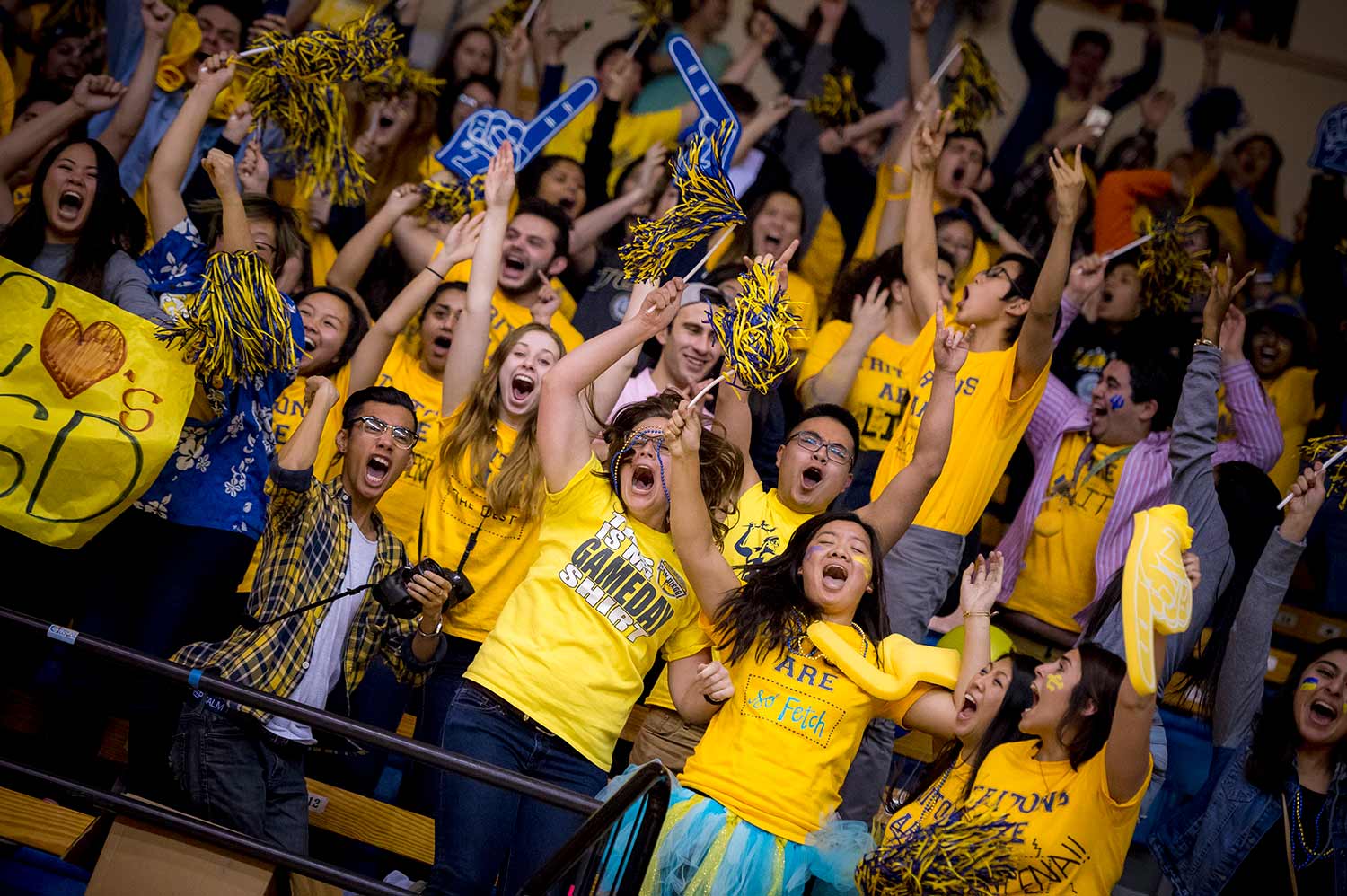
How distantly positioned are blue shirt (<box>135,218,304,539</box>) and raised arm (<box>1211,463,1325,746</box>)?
2971mm

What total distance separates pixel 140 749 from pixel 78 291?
48.7 inches

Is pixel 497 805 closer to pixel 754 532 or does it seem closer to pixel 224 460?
pixel 754 532

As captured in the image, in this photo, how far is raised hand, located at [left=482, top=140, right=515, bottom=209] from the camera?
4285mm

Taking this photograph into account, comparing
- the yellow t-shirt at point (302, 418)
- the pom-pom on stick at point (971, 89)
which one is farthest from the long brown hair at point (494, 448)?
the pom-pom on stick at point (971, 89)

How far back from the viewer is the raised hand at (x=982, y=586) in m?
3.43

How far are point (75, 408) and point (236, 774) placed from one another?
105cm

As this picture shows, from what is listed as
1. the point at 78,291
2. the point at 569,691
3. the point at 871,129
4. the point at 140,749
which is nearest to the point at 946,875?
the point at 569,691

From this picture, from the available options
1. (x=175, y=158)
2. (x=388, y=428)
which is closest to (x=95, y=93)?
(x=175, y=158)

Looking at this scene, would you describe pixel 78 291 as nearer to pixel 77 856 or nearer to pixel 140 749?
pixel 140 749

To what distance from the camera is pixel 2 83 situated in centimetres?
514

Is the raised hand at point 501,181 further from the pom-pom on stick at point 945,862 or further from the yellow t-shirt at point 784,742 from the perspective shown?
the pom-pom on stick at point 945,862

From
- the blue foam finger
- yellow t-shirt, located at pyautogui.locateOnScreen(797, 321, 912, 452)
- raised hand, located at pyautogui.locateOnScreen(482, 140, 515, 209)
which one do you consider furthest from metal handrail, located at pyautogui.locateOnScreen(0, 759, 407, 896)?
the blue foam finger

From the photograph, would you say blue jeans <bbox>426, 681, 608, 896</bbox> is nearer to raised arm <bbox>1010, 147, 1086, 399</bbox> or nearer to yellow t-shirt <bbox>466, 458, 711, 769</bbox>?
yellow t-shirt <bbox>466, 458, 711, 769</bbox>

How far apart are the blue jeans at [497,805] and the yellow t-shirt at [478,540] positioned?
0.47m
